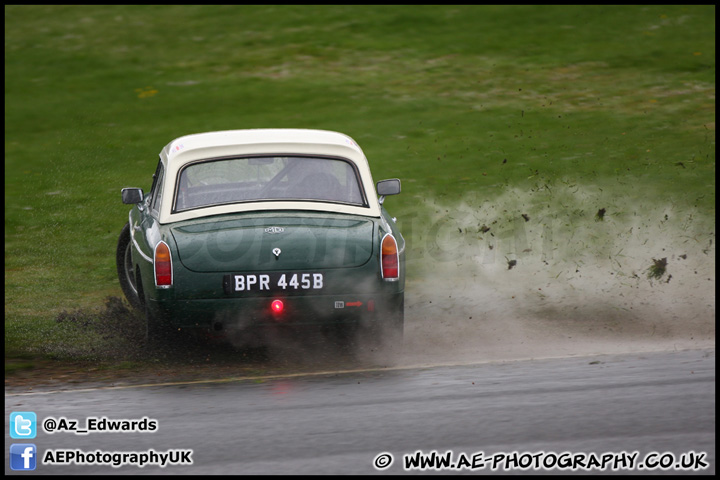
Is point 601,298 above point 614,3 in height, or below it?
below

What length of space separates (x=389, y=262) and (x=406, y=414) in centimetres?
170

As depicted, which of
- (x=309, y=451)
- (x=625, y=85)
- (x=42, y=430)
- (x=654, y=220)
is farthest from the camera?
(x=625, y=85)

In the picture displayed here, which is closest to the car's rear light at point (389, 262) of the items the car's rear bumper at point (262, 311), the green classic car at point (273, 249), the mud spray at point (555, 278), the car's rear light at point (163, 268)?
the green classic car at point (273, 249)

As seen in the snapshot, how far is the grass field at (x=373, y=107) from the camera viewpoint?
551 inches

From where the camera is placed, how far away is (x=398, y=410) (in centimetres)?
664

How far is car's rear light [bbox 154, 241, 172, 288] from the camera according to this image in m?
7.83

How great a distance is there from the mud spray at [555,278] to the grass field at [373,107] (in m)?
0.17

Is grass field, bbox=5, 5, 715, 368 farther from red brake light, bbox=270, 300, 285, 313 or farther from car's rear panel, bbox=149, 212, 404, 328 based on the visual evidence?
red brake light, bbox=270, 300, 285, 313

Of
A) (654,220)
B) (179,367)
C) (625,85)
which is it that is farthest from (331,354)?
(625,85)

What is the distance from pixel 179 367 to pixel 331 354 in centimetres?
117

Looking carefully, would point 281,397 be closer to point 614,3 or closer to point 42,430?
point 42,430

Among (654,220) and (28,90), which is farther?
(28,90)

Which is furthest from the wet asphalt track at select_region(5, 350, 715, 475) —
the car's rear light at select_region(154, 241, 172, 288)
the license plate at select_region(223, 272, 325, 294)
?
the car's rear light at select_region(154, 241, 172, 288)

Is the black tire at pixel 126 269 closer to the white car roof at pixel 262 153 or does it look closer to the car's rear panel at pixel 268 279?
the white car roof at pixel 262 153
